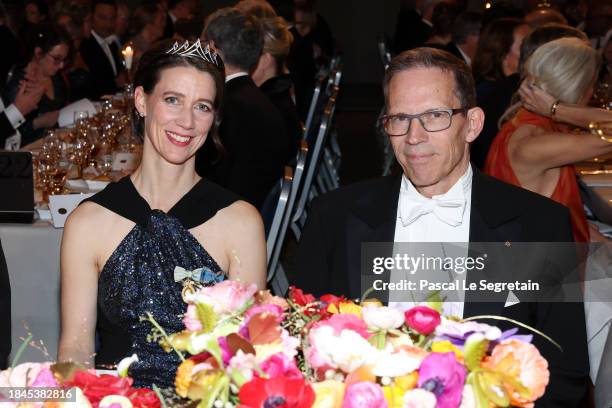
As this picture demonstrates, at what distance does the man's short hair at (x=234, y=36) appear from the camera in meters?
4.99

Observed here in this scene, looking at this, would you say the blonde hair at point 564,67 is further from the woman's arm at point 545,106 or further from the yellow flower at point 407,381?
the yellow flower at point 407,381

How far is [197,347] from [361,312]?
0.81ft

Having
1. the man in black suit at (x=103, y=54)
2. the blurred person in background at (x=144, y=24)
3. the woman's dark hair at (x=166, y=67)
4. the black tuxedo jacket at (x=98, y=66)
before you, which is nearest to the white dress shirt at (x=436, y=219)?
the woman's dark hair at (x=166, y=67)

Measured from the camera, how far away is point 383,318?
4.64ft

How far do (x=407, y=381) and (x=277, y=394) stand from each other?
19 cm

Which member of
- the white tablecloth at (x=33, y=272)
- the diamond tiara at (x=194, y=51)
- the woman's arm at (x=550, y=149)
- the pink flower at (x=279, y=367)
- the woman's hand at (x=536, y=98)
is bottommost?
the white tablecloth at (x=33, y=272)

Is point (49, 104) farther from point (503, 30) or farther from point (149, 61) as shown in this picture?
point (149, 61)

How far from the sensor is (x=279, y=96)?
230 inches

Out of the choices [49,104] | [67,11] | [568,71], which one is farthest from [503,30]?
[67,11]

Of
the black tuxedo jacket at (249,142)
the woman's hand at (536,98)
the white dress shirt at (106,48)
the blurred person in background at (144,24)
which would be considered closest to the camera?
the woman's hand at (536,98)

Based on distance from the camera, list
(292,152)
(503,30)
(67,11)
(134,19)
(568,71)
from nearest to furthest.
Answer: (568,71)
(292,152)
(503,30)
(67,11)
(134,19)

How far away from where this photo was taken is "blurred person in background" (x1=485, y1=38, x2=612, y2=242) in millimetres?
3797

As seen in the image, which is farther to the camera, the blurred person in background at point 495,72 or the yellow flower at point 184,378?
the blurred person in background at point 495,72

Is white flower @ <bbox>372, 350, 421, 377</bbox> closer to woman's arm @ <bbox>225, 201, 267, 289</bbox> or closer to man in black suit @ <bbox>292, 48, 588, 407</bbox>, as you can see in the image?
man in black suit @ <bbox>292, 48, 588, 407</bbox>
